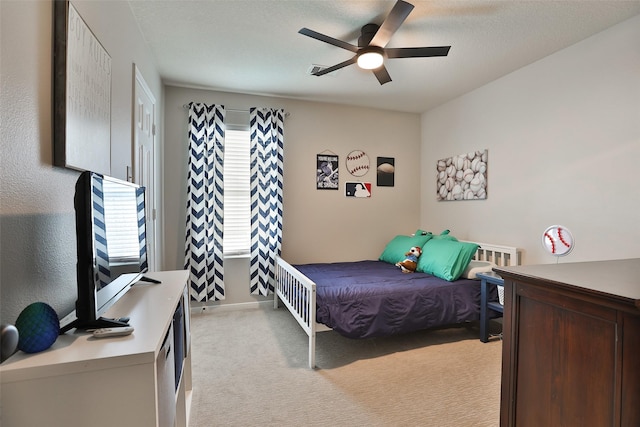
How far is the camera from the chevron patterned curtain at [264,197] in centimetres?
354

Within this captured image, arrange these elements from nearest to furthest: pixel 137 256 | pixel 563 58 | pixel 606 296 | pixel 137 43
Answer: pixel 606 296
pixel 137 256
pixel 137 43
pixel 563 58

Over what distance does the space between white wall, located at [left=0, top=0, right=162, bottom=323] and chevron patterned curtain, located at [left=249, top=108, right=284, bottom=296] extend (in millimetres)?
2285

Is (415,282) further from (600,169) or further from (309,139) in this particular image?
(309,139)

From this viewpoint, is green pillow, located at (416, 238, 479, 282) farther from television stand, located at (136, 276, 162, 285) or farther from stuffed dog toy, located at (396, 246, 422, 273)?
television stand, located at (136, 276, 162, 285)

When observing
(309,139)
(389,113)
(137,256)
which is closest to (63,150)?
(137,256)

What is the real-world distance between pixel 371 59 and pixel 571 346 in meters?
2.12

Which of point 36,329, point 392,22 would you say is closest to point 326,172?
point 392,22

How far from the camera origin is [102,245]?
3.18 feet

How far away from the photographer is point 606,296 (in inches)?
39.2

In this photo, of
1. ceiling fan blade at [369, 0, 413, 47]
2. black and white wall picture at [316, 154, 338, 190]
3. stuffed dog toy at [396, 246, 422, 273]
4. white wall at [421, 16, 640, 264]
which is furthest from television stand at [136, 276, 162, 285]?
white wall at [421, 16, 640, 264]

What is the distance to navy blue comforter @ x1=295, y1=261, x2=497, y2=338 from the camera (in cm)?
239

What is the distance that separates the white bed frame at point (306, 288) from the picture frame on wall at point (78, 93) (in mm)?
1642

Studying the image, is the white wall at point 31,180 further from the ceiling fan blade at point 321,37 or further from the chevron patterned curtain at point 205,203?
the chevron patterned curtain at point 205,203

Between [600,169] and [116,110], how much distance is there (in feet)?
11.1
